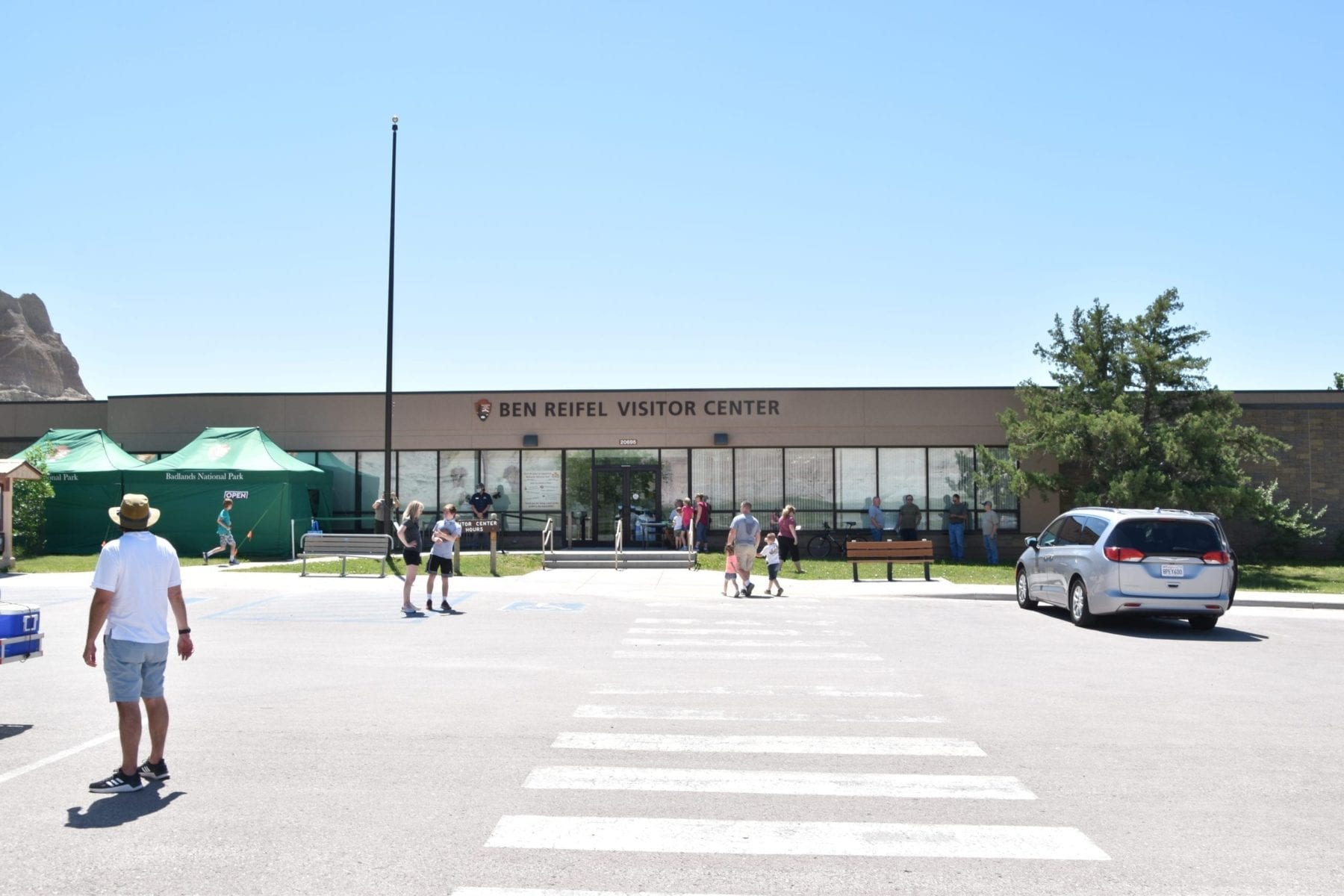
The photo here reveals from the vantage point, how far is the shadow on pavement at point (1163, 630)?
48.8 ft

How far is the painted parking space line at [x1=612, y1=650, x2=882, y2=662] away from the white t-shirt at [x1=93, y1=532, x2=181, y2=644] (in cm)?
612

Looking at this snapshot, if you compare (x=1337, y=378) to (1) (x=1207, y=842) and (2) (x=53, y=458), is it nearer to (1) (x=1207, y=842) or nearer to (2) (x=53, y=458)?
(2) (x=53, y=458)

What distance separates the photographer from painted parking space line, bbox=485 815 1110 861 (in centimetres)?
542

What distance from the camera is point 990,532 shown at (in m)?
29.4

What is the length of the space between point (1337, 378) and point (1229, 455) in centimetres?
5130

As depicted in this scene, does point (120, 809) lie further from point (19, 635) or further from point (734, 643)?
point (734, 643)

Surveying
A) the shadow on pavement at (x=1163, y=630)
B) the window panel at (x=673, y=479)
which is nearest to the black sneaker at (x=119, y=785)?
the shadow on pavement at (x=1163, y=630)

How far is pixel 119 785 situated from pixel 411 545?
10673 mm

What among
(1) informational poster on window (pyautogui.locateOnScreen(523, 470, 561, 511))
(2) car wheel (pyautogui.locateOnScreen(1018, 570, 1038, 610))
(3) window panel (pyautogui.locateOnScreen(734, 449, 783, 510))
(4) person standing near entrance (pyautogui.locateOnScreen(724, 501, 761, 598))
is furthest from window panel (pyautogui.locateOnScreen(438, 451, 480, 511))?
(2) car wheel (pyautogui.locateOnScreen(1018, 570, 1038, 610))

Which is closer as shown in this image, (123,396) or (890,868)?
(890,868)

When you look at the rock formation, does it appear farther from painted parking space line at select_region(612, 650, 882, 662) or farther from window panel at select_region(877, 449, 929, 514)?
painted parking space line at select_region(612, 650, 882, 662)

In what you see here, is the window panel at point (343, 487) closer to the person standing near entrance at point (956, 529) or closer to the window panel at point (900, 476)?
the window panel at point (900, 476)

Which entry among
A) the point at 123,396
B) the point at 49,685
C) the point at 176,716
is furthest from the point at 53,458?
the point at 176,716

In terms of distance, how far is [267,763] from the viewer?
7.12 m
